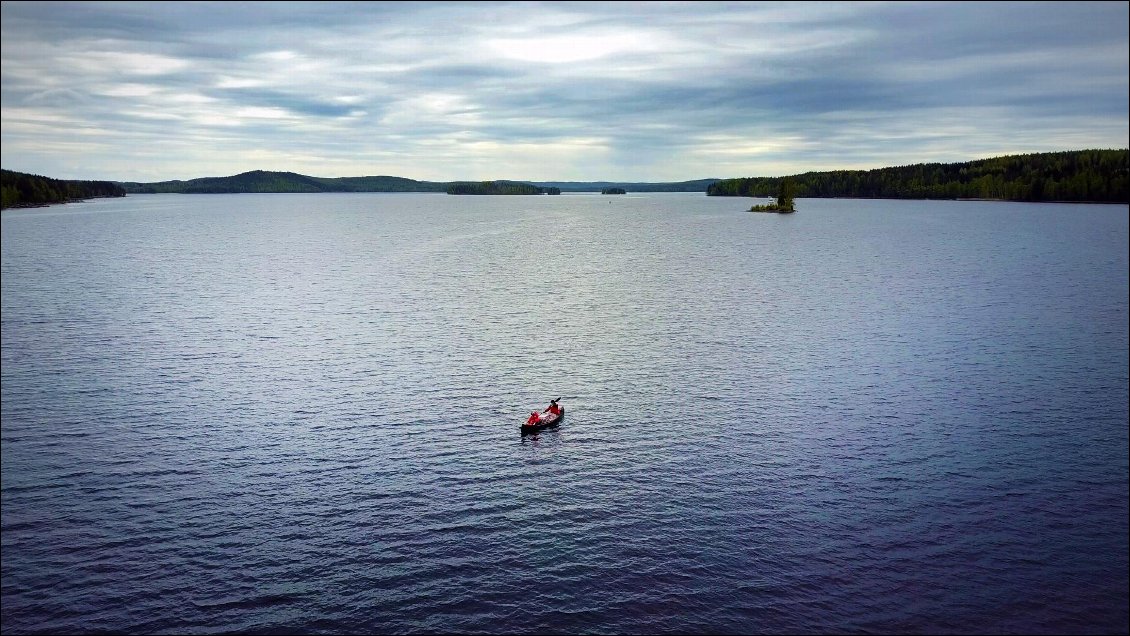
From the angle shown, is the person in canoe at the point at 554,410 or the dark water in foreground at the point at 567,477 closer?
the dark water in foreground at the point at 567,477

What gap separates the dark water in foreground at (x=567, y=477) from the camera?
156 ft

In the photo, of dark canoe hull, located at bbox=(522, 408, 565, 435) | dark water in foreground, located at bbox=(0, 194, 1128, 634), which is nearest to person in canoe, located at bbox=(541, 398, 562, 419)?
dark canoe hull, located at bbox=(522, 408, 565, 435)

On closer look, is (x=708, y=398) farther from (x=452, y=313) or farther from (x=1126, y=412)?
(x=452, y=313)

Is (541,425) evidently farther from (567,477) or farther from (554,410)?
(567,477)

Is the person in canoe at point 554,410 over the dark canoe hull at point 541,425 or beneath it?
over

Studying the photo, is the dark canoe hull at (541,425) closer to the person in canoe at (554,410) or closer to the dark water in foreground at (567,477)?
the person in canoe at (554,410)

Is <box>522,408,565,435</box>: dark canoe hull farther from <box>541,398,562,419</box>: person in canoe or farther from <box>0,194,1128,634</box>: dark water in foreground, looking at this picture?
<box>0,194,1128,634</box>: dark water in foreground

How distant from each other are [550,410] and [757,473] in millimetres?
21422

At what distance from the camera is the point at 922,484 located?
64.1 metres

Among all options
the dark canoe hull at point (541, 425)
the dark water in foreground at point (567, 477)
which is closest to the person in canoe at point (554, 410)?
the dark canoe hull at point (541, 425)

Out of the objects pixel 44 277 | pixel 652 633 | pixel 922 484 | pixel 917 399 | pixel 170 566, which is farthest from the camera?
pixel 44 277

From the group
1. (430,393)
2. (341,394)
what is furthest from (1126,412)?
(341,394)

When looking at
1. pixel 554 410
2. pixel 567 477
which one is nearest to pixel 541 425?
pixel 554 410

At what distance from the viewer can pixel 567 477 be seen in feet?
216
